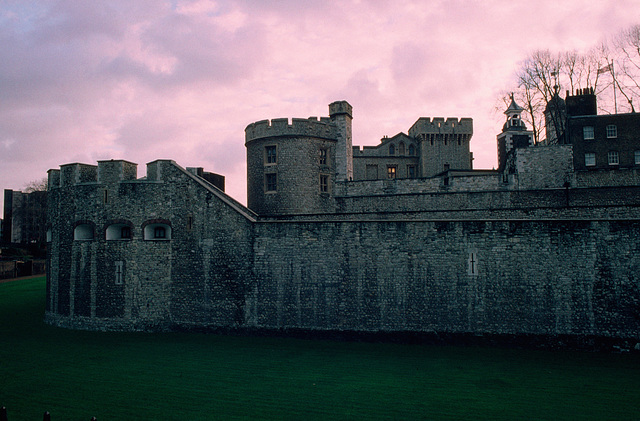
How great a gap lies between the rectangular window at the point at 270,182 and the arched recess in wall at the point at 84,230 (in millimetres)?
9172

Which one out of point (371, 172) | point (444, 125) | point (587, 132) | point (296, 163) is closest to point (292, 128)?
point (296, 163)

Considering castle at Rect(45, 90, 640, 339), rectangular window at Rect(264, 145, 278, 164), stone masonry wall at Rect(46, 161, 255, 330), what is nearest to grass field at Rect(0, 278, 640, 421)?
castle at Rect(45, 90, 640, 339)

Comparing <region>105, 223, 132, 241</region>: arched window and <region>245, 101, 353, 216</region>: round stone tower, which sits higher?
<region>245, 101, 353, 216</region>: round stone tower

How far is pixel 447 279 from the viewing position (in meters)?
16.2

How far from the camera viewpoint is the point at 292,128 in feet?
80.0

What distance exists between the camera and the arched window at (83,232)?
64.7ft

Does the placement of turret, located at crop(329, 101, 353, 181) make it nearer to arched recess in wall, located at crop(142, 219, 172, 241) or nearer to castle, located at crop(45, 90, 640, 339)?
castle, located at crop(45, 90, 640, 339)

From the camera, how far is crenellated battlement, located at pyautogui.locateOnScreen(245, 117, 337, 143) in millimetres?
24422

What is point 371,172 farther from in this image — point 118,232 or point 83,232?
point 83,232

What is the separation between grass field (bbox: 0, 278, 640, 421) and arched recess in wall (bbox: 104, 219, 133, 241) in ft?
15.1

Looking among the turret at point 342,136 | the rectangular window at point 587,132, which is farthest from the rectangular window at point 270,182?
the rectangular window at point 587,132

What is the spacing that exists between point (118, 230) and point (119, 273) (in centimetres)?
203

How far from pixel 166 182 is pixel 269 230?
5.27 m

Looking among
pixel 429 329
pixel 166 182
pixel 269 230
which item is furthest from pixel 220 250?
pixel 429 329
